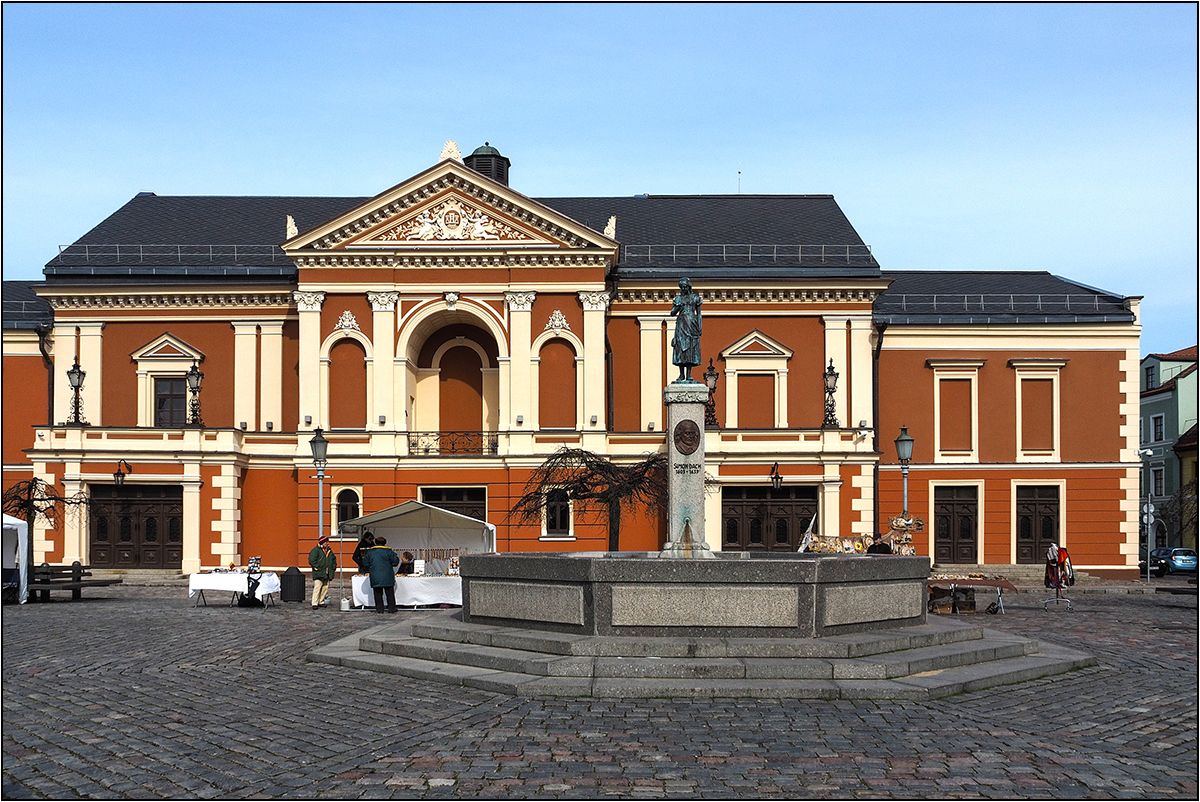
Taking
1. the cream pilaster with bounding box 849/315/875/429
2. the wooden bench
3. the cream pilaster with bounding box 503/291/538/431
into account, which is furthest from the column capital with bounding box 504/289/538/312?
the wooden bench

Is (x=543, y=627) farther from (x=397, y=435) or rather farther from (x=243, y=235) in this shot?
(x=243, y=235)

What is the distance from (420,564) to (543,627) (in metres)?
12.9

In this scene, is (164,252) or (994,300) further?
(994,300)

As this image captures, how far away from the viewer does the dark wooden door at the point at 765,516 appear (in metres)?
38.6

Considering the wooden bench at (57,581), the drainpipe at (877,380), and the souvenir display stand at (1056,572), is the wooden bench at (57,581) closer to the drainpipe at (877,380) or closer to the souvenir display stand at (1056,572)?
the souvenir display stand at (1056,572)

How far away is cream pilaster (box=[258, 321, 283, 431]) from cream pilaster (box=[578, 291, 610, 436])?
10.2 metres

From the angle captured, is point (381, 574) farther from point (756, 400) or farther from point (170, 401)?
point (170, 401)

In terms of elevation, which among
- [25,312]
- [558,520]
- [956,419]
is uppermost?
[25,312]

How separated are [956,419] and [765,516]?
8138 millimetres

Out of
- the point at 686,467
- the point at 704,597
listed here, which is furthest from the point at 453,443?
the point at 704,597

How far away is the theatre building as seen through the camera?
37.5m

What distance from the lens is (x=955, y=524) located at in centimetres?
4147

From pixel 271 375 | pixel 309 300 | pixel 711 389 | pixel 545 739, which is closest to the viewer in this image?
pixel 545 739

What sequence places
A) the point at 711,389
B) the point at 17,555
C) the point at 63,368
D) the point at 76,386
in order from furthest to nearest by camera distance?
the point at 63,368 < the point at 76,386 < the point at 711,389 < the point at 17,555
